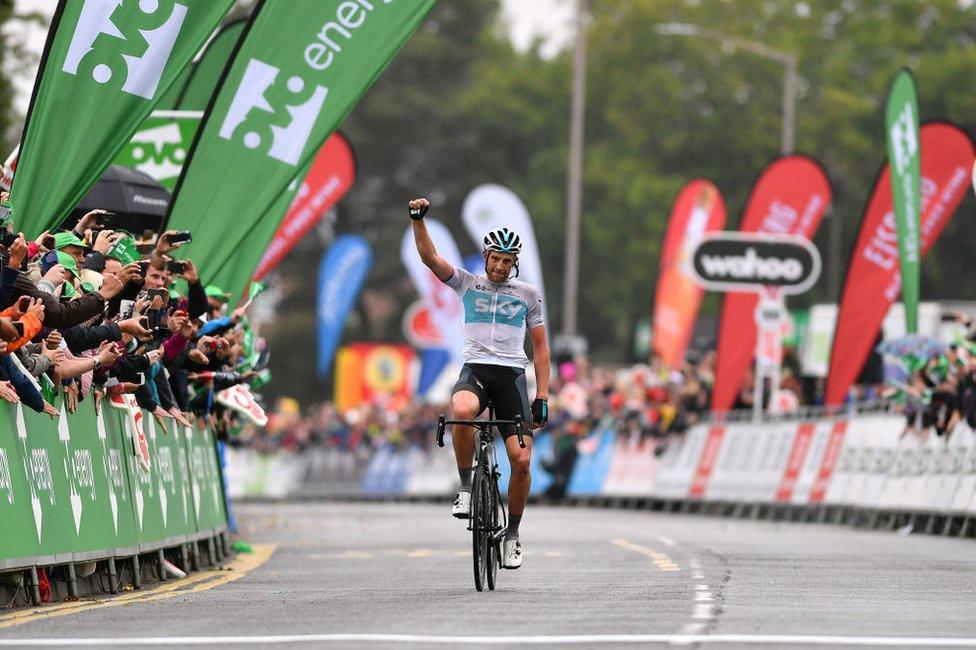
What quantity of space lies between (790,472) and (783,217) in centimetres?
530

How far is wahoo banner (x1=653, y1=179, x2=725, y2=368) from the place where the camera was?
137 feet

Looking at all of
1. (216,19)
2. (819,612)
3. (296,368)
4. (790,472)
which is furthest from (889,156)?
(296,368)

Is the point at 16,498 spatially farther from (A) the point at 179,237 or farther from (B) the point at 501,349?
(A) the point at 179,237

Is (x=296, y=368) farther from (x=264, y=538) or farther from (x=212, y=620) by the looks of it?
(x=212, y=620)

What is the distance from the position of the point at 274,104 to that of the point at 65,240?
16.5 feet

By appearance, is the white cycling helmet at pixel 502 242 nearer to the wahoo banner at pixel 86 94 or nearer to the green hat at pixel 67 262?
the green hat at pixel 67 262

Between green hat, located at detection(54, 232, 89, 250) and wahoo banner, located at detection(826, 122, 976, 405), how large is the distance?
15.1 metres

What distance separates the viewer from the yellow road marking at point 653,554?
684 inches

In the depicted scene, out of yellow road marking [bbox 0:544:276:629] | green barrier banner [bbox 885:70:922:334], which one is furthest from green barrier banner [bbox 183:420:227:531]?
green barrier banner [bbox 885:70:922:334]

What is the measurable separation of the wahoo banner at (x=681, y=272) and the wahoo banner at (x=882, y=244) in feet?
32.6

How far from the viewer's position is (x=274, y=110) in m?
20.5

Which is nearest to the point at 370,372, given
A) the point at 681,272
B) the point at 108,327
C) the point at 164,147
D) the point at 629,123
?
the point at 629,123

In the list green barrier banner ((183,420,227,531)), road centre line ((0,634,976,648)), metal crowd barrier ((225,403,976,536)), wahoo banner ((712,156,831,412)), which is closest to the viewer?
road centre line ((0,634,976,648))

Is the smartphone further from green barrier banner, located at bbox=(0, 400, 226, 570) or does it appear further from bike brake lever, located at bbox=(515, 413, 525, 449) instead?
bike brake lever, located at bbox=(515, 413, 525, 449)
